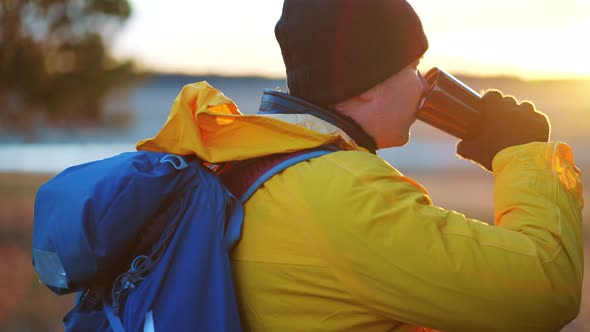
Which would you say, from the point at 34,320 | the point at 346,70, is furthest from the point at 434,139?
the point at 346,70

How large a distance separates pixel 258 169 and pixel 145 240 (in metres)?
0.32

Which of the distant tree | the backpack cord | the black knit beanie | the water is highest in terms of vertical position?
the black knit beanie

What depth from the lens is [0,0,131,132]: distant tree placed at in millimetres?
17594

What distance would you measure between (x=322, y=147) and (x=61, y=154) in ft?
63.7

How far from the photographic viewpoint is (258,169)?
1900 mm

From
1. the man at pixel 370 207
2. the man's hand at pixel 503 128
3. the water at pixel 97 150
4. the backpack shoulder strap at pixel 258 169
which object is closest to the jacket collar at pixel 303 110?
the man at pixel 370 207

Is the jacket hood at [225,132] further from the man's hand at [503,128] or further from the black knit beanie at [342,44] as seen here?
the man's hand at [503,128]

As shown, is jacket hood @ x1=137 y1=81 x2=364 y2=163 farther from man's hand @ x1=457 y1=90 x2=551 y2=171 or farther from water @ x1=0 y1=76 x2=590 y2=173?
water @ x1=0 y1=76 x2=590 y2=173

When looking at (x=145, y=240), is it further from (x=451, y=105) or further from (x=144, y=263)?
(x=451, y=105)

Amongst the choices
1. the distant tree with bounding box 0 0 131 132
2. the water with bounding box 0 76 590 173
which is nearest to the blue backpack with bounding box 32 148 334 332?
the water with bounding box 0 76 590 173

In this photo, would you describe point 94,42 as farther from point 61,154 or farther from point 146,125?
point 146,125

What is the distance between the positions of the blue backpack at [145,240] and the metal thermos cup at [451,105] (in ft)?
1.69

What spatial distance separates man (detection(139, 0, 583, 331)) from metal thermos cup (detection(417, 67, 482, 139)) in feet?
0.27

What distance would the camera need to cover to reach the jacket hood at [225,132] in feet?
6.05
